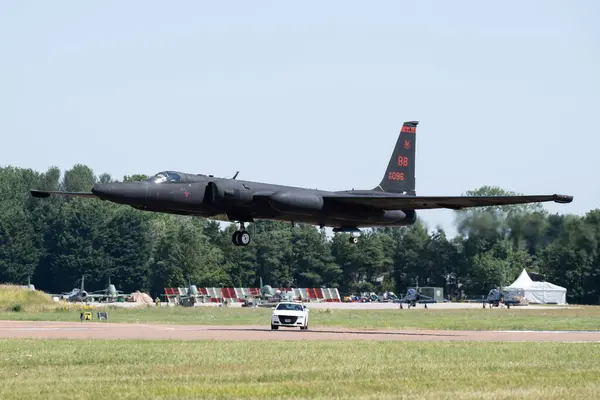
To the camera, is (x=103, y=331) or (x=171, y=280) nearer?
(x=103, y=331)

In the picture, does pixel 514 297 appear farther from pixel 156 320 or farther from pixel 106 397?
pixel 106 397

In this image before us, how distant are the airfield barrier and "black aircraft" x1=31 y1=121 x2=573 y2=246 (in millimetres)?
56496

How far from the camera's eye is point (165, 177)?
37.2 metres

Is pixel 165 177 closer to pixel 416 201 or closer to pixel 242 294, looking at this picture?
pixel 416 201

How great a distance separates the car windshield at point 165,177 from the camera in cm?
3700

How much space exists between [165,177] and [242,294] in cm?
6927

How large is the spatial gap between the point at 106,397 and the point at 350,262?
327 feet

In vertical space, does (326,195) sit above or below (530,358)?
above

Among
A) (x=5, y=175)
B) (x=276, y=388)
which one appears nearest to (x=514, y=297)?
(x=276, y=388)

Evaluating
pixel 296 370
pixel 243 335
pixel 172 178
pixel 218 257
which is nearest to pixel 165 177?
pixel 172 178

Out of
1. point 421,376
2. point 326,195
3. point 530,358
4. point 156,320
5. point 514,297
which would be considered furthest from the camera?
point 514,297

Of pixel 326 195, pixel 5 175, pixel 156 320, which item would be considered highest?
pixel 5 175

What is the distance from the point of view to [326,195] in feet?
136

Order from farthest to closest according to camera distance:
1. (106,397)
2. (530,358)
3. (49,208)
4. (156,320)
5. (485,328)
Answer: (49,208), (156,320), (485,328), (530,358), (106,397)
